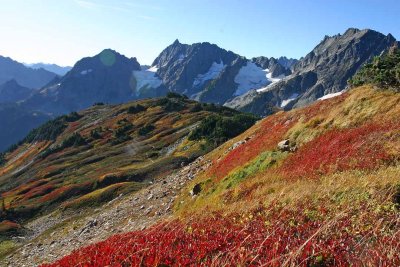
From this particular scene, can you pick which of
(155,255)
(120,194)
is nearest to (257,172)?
(155,255)

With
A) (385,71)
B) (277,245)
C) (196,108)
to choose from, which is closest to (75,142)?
(196,108)

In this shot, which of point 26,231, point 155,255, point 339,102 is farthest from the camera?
point 26,231

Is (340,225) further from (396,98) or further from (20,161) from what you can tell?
(20,161)

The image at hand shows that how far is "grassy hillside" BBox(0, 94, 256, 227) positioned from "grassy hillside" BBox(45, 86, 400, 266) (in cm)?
3145

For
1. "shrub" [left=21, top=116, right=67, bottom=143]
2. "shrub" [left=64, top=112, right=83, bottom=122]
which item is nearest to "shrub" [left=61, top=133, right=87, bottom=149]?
"shrub" [left=21, top=116, right=67, bottom=143]

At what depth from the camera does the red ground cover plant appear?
27.4ft

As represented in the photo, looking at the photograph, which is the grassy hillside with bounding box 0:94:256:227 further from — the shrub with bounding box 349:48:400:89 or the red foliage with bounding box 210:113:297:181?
the shrub with bounding box 349:48:400:89

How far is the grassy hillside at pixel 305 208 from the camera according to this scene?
356 inches

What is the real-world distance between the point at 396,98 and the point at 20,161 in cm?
13112

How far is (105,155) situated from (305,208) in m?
87.4

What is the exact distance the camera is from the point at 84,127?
15350 cm

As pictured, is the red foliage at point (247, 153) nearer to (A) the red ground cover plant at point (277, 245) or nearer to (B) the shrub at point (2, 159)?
(A) the red ground cover plant at point (277, 245)

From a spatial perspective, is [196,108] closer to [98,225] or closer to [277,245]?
[98,225]

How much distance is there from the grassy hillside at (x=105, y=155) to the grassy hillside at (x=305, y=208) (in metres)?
31.4
